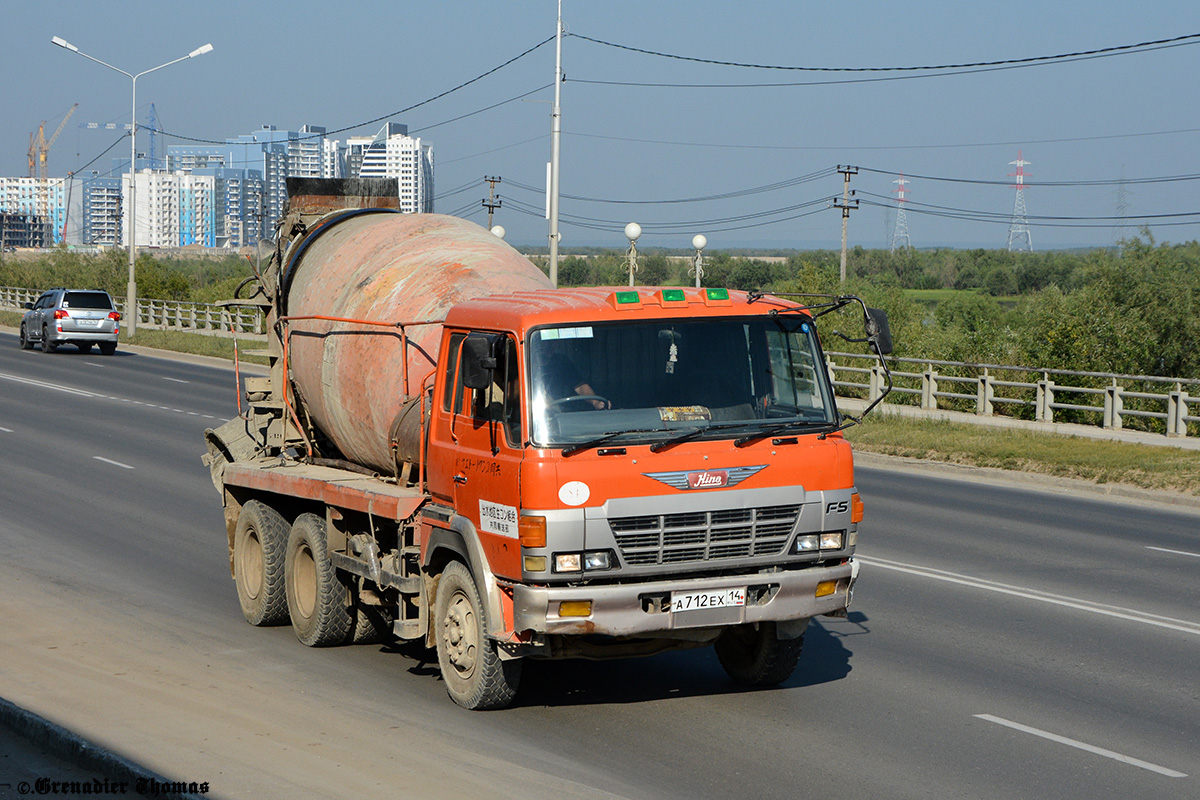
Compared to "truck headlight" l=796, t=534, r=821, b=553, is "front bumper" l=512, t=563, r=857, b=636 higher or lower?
lower

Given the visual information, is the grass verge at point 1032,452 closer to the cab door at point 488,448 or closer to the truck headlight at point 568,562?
the cab door at point 488,448

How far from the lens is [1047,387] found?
85.1 ft

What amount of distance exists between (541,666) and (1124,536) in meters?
8.45

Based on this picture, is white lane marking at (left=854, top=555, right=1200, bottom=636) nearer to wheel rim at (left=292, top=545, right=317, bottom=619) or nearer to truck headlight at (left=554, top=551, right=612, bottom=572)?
wheel rim at (left=292, top=545, right=317, bottom=619)

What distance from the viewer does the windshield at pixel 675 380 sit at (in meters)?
6.93

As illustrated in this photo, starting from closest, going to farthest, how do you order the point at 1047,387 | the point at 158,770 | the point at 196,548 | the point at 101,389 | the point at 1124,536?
the point at 158,770 → the point at 196,548 → the point at 1124,536 → the point at 1047,387 → the point at 101,389

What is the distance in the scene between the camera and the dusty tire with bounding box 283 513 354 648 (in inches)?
356

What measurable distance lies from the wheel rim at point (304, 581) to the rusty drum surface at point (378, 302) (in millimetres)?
784

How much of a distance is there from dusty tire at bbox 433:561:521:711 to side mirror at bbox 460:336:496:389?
1.12 meters

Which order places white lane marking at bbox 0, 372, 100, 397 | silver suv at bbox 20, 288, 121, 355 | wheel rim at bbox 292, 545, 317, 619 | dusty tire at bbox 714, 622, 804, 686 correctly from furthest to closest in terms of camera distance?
silver suv at bbox 20, 288, 121, 355 → white lane marking at bbox 0, 372, 100, 397 → wheel rim at bbox 292, 545, 317, 619 → dusty tire at bbox 714, 622, 804, 686

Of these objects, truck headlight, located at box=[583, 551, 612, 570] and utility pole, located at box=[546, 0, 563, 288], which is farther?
utility pole, located at box=[546, 0, 563, 288]

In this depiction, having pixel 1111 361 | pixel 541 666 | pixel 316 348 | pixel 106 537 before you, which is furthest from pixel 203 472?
pixel 1111 361

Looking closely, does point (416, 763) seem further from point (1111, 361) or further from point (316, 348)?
point (1111, 361)

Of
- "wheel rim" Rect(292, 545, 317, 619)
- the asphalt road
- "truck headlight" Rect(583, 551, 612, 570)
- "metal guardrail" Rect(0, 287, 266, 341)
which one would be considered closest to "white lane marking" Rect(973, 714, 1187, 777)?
the asphalt road
